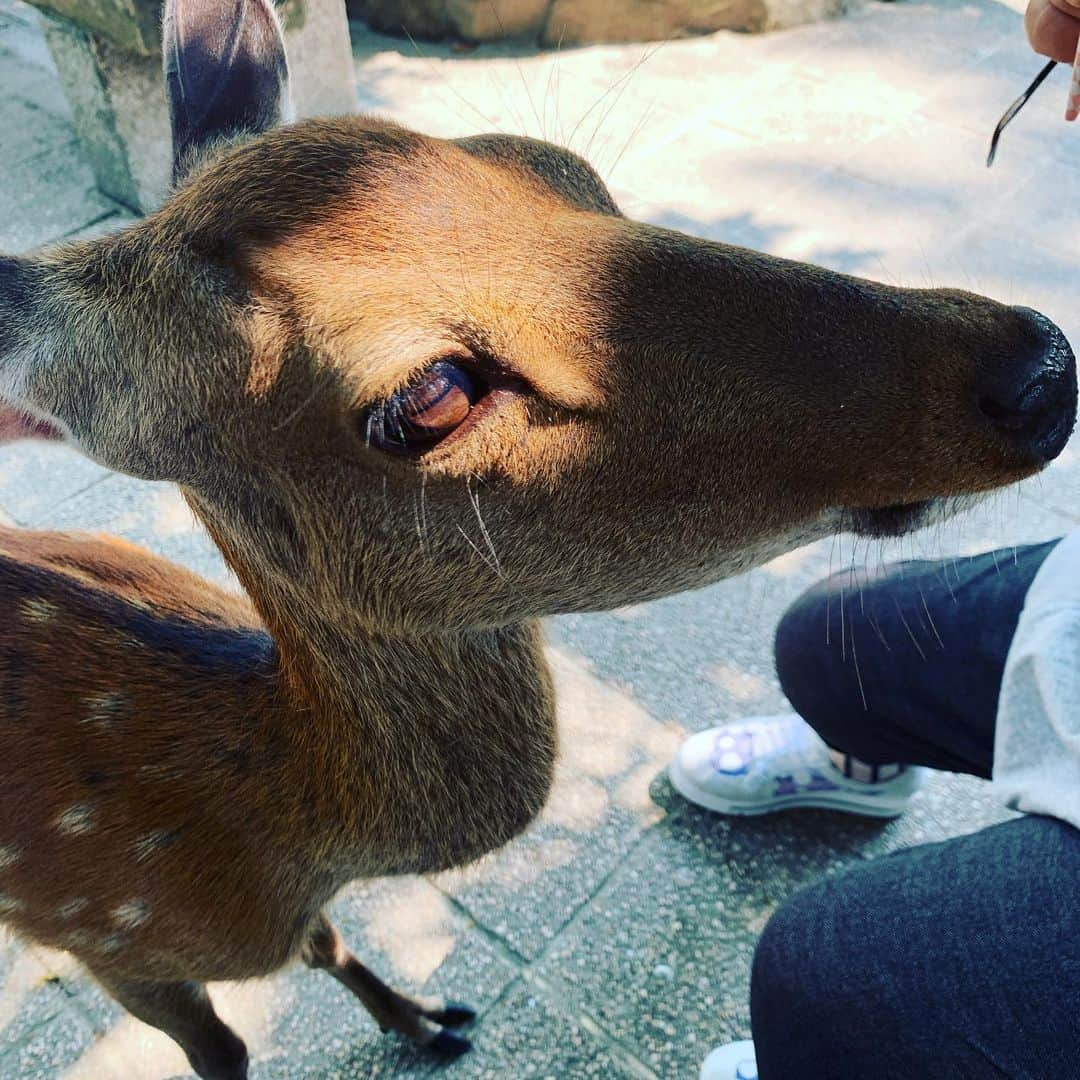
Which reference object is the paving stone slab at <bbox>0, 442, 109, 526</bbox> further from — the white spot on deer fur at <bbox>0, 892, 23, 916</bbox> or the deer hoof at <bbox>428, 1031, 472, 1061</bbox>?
the deer hoof at <bbox>428, 1031, 472, 1061</bbox>

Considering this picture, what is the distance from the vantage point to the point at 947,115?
5285 mm

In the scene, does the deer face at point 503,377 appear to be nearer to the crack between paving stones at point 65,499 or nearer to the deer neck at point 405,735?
the deer neck at point 405,735

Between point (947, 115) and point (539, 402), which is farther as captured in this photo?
point (947, 115)

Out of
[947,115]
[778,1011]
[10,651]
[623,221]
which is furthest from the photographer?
[947,115]

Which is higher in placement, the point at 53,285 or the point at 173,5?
the point at 173,5

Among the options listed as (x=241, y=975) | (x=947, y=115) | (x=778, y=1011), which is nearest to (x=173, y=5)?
(x=241, y=975)

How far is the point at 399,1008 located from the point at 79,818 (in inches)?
35.5

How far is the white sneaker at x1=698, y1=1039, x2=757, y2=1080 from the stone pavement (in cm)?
8

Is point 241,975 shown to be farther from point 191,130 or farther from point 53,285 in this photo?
point 191,130

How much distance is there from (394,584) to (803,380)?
24.4 inches

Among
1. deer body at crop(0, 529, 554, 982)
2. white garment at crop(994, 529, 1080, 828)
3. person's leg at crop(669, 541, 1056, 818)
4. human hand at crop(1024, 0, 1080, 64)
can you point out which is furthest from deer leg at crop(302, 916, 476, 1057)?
human hand at crop(1024, 0, 1080, 64)

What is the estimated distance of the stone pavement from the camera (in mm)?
2482

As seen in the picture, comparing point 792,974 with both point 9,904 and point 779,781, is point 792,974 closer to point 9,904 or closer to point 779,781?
point 779,781

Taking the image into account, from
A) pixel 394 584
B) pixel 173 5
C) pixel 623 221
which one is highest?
pixel 173 5
